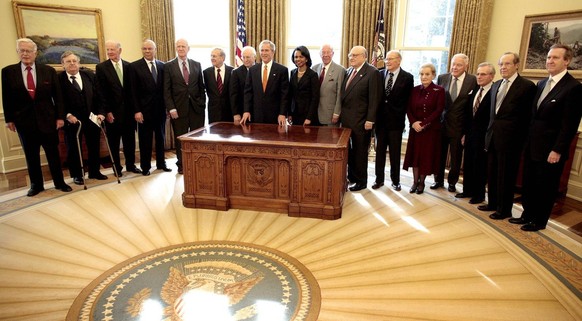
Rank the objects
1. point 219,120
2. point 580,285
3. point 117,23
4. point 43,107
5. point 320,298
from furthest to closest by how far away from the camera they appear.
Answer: point 117,23 < point 219,120 < point 43,107 < point 580,285 < point 320,298

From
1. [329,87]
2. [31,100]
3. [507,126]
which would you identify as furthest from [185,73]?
[507,126]

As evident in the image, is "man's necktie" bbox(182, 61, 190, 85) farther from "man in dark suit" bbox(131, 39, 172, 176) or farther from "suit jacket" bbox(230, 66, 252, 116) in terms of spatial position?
"suit jacket" bbox(230, 66, 252, 116)

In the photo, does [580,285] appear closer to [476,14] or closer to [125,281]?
[125,281]

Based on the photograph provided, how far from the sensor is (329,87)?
4.69 m

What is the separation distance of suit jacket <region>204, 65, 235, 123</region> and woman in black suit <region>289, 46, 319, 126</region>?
95 cm

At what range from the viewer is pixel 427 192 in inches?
188

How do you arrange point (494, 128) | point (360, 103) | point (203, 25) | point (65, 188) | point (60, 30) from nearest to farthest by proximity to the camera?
point (494, 128)
point (360, 103)
point (65, 188)
point (60, 30)
point (203, 25)

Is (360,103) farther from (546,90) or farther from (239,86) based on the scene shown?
(546,90)

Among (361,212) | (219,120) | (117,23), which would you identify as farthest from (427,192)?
(117,23)

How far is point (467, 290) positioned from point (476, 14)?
4448 mm

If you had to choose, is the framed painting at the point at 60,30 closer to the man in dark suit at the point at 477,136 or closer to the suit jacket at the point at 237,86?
the suit jacket at the point at 237,86

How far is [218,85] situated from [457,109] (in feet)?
9.94

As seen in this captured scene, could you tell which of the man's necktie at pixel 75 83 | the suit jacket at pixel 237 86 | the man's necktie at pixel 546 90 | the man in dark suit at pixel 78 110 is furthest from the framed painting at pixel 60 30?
the man's necktie at pixel 546 90

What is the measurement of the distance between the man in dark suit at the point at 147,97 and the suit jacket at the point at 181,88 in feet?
0.57
